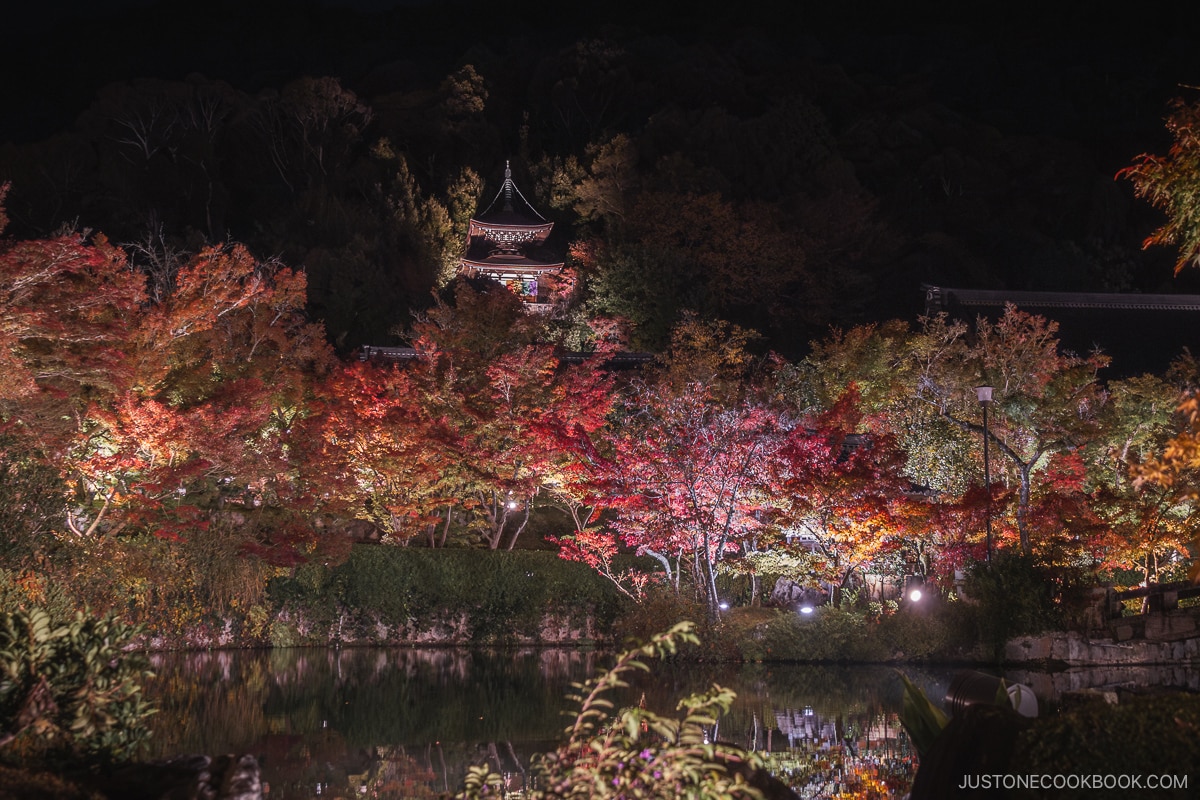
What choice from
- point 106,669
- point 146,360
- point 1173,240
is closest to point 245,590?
point 146,360

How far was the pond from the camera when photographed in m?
10.8

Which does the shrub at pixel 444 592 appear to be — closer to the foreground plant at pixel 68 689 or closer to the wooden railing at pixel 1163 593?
the wooden railing at pixel 1163 593

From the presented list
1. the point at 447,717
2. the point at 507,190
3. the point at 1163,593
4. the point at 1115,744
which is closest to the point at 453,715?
the point at 447,717

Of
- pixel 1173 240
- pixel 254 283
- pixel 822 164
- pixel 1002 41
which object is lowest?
pixel 1173 240

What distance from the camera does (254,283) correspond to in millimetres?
24109

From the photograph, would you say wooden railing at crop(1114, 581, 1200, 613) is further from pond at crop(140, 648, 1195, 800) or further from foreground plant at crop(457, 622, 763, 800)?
foreground plant at crop(457, 622, 763, 800)

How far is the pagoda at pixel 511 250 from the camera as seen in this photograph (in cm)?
4741

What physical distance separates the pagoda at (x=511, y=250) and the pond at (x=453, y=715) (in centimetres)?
2655

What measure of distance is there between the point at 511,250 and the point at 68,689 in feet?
136

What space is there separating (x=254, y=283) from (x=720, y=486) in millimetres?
10980

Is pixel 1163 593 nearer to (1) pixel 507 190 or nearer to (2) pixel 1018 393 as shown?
(2) pixel 1018 393

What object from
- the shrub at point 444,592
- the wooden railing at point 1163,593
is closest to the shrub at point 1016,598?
the wooden railing at point 1163,593

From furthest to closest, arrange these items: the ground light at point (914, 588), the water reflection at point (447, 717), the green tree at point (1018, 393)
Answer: the green tree at point (1018, 393)
the ground light at point (914, 588)
the water reflection at point (447, 717)

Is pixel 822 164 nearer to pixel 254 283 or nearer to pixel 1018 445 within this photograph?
pixel 1018 445
